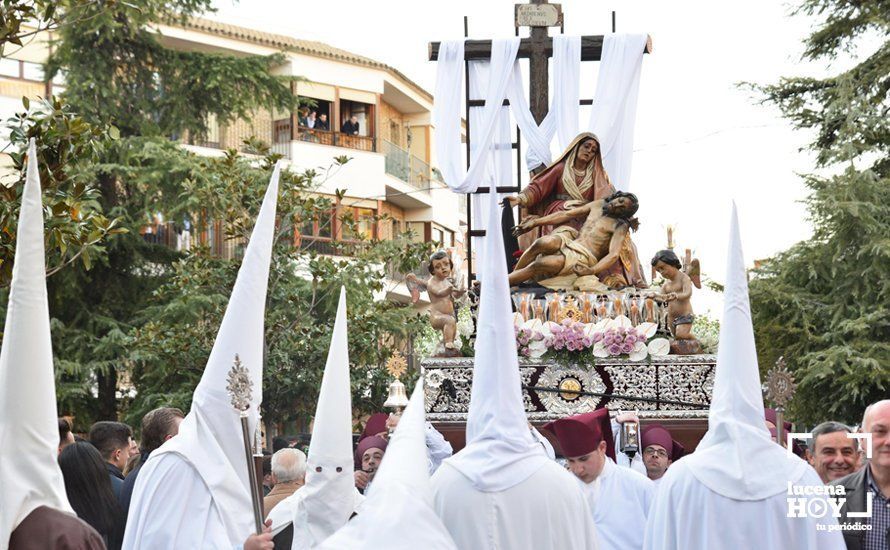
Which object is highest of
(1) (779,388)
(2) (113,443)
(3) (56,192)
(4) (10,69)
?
(4) (10,69)

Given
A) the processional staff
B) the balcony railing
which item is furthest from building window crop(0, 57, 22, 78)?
the processional staff

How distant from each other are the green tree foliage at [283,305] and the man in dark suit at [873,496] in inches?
573

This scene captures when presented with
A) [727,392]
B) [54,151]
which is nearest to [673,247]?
[54,151]

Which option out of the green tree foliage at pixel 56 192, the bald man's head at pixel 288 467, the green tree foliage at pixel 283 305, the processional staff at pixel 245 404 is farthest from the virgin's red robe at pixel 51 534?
the green tree foliage at pixel 283 305

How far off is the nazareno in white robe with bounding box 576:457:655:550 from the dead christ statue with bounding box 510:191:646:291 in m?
7.66

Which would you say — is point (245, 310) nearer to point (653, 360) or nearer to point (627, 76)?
point (653, 360)

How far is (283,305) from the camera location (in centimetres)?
2302

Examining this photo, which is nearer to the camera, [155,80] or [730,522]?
[730,522]

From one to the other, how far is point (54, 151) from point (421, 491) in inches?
231

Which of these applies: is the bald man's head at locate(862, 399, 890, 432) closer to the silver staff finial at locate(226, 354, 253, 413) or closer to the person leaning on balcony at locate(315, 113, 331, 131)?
the silver staff finial at locate(226, 354, 253, 413)

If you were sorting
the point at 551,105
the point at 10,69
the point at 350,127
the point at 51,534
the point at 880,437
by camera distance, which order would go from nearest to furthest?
the point at 51,534 < the point at 880,437 < the point at 551,105 < the point at 10,69 < the point at 350,127

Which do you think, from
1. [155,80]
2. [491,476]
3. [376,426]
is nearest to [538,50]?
[376,426]

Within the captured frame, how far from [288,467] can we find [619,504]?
1.82m

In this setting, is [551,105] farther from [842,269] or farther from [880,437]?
[880,437]
